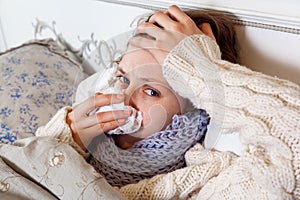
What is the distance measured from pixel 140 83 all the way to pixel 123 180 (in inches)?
8.8

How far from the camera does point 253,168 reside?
748mm

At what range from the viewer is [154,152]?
3.00ft

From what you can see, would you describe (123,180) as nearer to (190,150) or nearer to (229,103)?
(190,150)

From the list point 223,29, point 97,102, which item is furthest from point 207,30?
point 97,102

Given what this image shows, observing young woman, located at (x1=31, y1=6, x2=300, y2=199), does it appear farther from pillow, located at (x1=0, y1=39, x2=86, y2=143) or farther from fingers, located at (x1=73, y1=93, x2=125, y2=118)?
pillow, located at (x1=0, y1=39, x2=86, y2=143)

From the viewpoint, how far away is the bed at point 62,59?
2.82 ft

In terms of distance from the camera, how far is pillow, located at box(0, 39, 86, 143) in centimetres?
125

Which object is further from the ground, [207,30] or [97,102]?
[207,30]

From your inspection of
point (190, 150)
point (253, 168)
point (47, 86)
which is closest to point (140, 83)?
point (190, 150)

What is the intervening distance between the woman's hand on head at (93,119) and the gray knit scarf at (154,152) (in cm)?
4

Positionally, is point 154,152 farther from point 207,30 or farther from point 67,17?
point 67,17

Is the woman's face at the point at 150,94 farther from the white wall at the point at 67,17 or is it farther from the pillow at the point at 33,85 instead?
the pillow at the point at 33,85

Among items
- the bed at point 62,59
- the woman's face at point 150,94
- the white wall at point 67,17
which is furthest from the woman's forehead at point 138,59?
the white wall at point 67,17

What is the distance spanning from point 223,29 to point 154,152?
325mm
